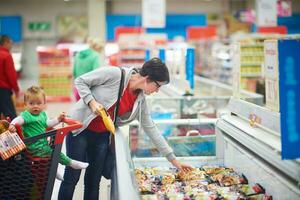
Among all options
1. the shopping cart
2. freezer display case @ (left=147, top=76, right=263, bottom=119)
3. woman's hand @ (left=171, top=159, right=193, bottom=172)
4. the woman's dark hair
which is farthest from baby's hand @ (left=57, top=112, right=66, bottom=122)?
freezer display case @ (left=147, top=76, right=263, bottom=119)

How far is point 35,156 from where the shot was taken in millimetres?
2547

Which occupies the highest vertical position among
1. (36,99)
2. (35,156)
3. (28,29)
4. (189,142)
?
(28,29)

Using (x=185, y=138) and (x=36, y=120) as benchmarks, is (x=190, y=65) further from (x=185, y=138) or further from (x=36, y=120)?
(x=36, y=120)

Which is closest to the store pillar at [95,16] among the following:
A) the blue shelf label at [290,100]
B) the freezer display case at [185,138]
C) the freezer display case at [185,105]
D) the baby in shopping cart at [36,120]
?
the freezer display case at [185,105]

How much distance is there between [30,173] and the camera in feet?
8.35

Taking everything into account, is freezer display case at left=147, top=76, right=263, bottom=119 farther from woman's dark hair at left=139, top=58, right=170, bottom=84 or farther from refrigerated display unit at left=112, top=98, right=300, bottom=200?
woman's dark hair at left=139, top=58, right=170, bottom=84

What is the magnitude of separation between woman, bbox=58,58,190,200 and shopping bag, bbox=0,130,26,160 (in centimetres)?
66

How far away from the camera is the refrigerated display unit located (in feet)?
6.60

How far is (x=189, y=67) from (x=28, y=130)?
3.82 meters

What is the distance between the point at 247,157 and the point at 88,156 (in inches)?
54.1

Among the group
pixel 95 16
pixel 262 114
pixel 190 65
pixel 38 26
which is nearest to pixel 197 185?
pixel 262 114

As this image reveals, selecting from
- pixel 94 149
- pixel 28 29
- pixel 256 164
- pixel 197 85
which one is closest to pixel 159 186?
pixel 256 164

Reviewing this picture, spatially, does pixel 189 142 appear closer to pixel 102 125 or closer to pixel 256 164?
pixel 102 125

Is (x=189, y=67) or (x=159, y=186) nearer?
(x=159, y=186)
